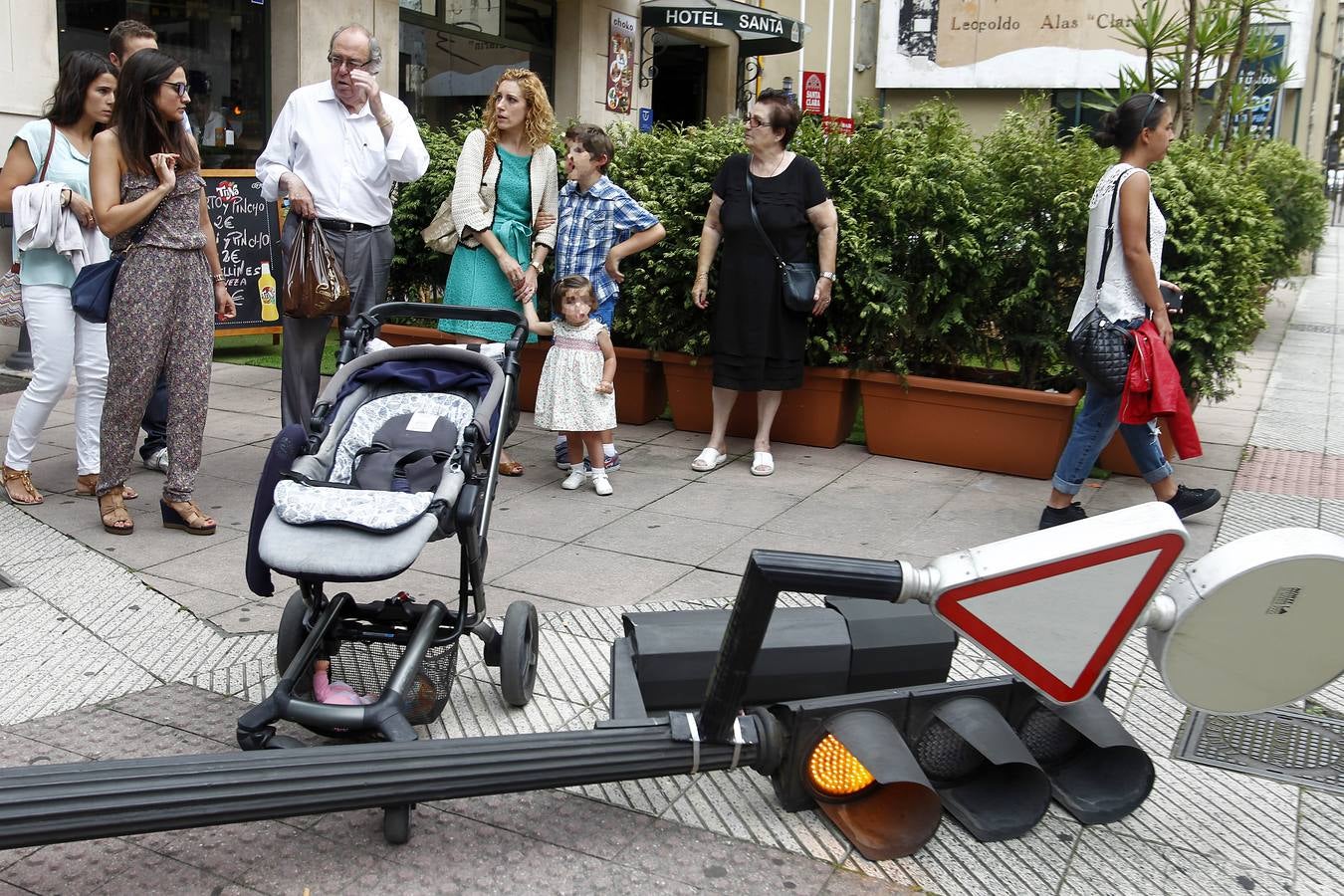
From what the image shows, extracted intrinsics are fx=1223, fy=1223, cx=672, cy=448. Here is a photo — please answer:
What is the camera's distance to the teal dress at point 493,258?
21.0 ft

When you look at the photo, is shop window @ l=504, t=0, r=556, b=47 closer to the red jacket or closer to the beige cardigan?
the beige cardigan

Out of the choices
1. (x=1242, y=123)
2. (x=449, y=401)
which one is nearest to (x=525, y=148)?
(x=449, y=401)

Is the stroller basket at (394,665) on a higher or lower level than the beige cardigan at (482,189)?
lower

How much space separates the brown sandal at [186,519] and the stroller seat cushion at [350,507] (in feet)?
7.83

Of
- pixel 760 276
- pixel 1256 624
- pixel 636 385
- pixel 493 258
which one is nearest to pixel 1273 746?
pixel 1256 624

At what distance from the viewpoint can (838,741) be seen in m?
3.13

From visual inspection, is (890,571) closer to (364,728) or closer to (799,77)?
(364,728)

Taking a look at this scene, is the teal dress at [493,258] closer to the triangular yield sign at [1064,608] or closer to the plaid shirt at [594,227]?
the plaid shirt at [594,227]

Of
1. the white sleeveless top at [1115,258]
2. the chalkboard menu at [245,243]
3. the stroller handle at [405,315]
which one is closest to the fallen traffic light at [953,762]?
the stroller handle at [405,315]

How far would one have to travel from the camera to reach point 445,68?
15484 mm

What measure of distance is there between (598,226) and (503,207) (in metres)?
0.51

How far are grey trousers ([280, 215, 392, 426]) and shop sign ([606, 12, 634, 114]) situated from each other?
1292 centimetres

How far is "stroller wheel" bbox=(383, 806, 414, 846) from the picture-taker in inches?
119

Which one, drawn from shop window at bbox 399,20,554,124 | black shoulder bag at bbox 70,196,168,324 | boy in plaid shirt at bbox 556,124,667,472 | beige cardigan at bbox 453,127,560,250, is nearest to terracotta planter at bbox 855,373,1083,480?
boy in plaid shirt at bbox 556,124,667,472
